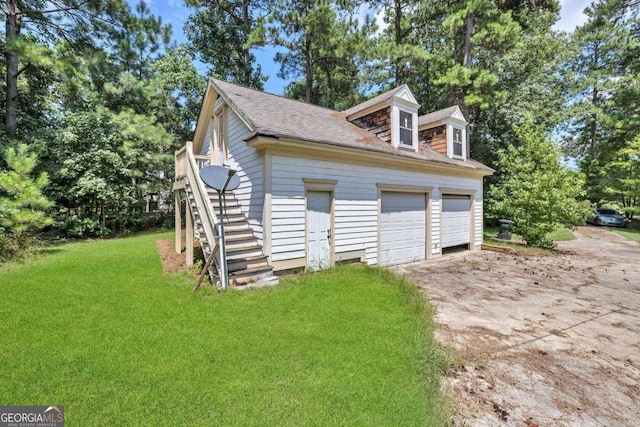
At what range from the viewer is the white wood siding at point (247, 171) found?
256 inches

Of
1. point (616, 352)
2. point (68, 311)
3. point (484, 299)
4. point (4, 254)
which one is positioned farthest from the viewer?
point (4, 254)

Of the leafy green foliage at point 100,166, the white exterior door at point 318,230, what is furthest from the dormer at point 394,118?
the leafy green foliage at point 100,166

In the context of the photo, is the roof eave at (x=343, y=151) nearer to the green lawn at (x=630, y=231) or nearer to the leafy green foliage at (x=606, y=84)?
the green lawn at (x=630, y=231)

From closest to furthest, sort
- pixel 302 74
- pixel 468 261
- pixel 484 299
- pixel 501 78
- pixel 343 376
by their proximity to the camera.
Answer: pixel 343 376 → pixel 484 299 → pixel 468 261 → pixel 501 78 → pixel 302 74

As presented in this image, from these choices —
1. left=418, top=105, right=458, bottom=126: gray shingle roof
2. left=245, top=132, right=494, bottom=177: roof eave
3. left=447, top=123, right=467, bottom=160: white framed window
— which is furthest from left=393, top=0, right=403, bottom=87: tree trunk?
left=245, top=132, right=494, bottom=177: roof eave

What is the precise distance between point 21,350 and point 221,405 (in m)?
2.56

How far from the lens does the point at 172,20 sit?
54.7 ft

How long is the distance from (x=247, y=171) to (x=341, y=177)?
2.48 meters

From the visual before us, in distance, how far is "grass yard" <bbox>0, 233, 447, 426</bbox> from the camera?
88.7 inches

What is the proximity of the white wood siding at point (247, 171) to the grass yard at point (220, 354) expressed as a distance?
7.01 feet

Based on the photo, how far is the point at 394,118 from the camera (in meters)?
8.96

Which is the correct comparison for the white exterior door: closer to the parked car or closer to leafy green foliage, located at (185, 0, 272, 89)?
leafy green foliage, located at (185, 0, 272, 89)

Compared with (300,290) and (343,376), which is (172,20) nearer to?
(300,290)

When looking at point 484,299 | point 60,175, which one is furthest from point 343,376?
point 60,175
